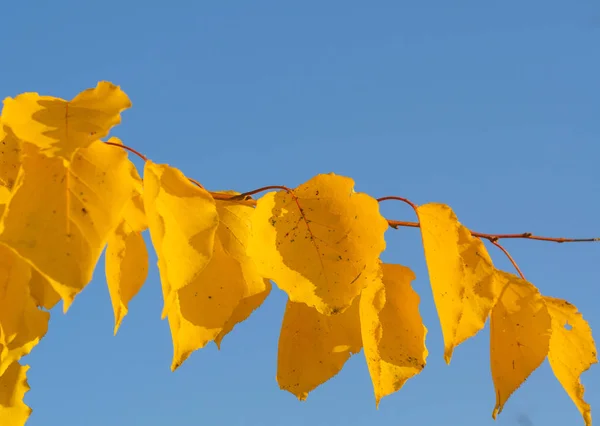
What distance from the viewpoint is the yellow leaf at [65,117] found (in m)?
0.71

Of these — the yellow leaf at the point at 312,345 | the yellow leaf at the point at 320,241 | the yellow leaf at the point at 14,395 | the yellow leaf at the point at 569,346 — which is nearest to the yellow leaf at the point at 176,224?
the yellow leaf at the point at 320,241

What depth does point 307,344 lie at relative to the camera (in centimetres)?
99

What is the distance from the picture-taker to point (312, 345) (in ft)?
3.25

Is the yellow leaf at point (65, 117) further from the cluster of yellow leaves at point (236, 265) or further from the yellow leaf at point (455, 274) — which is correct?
the yellow leaf at point (455, 274)

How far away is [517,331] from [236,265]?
447 mm

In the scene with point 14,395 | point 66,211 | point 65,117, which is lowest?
point 14,395

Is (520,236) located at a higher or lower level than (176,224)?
higher

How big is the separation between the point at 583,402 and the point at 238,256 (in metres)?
0.58

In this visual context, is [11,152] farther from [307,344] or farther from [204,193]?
[307,344]

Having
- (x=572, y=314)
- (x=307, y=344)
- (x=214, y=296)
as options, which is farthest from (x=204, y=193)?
(x=572, y=314)

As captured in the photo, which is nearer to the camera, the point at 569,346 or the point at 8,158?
the point at 8,158

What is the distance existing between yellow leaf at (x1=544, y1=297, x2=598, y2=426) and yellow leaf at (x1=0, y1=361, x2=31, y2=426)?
0.79m

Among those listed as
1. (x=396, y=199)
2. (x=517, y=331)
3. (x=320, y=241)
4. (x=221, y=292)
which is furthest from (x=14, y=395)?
(x=517, y=331)

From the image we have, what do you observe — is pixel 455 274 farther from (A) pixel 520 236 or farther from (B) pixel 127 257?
(B) pixel 127 257
